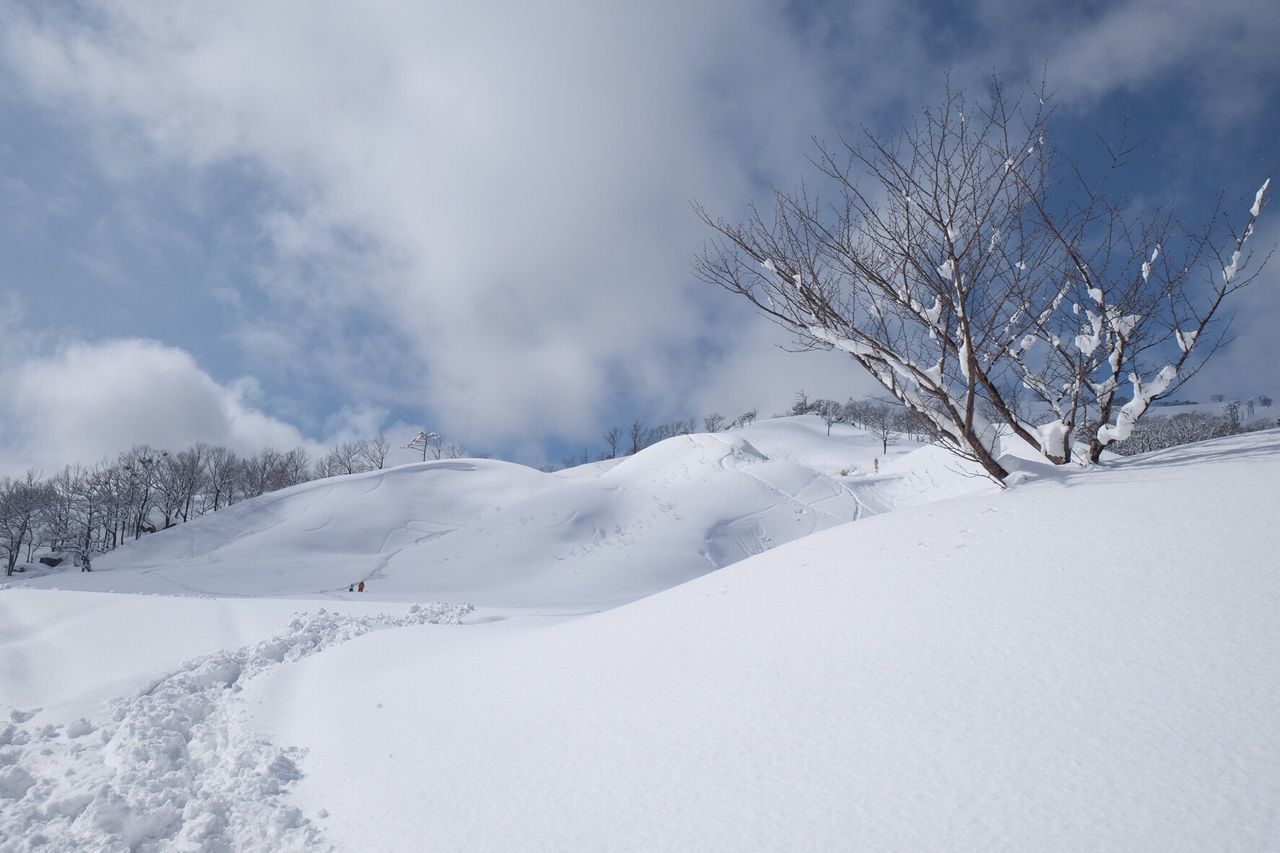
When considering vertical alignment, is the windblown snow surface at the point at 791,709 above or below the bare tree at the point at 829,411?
below

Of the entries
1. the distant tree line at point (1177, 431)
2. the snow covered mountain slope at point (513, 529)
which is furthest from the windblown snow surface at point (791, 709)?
the distant tree line at point (1177, 431)

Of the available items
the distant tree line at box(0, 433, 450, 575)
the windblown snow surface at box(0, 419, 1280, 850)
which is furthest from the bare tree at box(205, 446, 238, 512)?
the windblown snow surface at box(0, 419, 1280, 850)

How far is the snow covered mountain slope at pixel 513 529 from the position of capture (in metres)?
19.0

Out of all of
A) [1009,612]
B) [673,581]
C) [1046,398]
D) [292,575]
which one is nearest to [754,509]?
[673,581]

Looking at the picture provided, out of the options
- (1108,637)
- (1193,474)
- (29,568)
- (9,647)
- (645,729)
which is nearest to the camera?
(1108,637)

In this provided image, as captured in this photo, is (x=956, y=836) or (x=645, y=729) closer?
(x=956, y=836)

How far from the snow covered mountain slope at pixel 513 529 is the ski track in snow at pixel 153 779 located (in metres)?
11.2

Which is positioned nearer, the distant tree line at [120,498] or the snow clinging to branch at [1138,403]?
the snow clinging to branch at [1138,403]

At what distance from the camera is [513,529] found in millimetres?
22609

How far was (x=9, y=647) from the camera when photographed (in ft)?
20.8

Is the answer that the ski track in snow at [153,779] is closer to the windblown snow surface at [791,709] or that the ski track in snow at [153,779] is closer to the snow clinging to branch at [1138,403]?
the windblown snow surface at [791,709]

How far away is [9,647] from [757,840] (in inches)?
352

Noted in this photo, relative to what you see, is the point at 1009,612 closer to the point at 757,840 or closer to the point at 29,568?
the point at 757,840

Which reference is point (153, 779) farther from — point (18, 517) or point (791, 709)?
point (18, 517)
